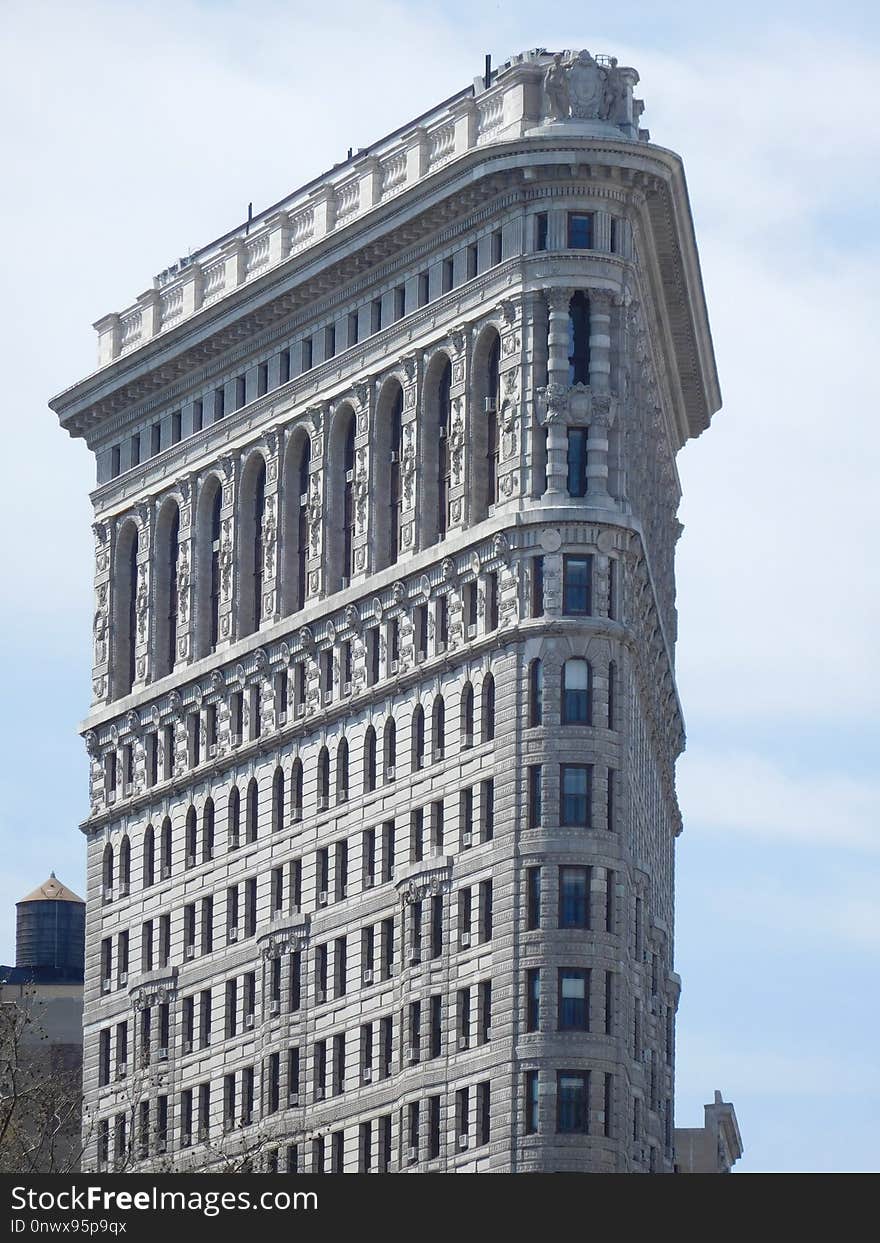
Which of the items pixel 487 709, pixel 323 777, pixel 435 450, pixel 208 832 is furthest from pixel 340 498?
pixel 487 709

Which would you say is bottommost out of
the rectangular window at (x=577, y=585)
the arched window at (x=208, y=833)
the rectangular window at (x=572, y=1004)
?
the rectangular window at (x=572, y=1004)

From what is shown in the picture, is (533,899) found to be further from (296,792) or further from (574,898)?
(296,792)

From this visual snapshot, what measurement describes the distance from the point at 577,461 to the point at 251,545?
23.7 metres

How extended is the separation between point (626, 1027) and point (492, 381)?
27697 mm

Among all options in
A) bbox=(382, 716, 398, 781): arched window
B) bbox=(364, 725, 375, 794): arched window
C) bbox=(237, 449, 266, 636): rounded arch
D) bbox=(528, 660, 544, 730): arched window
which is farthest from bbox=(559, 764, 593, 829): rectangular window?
bbox=(237, 449, 266, 636): rounded arch

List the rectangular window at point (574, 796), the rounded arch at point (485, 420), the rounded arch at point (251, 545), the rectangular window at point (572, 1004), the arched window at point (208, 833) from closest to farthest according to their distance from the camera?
1. the rectangular window at point (572, 1004)
2. the rectangular window at point (574, 796)
3. the rounded arch at point (485, 420)
4. the rounded arch at point (251, 545)
5. the arched window at point (208, 833)

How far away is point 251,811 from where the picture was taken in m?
196

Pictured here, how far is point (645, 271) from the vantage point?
616 feet

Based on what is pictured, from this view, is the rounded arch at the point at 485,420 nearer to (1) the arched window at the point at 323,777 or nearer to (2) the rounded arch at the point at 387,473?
(2) the rounded arch at the point at 387,473

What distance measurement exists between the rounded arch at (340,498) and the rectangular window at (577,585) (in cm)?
1552

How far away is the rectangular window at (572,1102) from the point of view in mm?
172250

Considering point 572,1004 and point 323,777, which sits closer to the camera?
point 572,1004

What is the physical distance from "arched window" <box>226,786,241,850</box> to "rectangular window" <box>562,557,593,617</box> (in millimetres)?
25076

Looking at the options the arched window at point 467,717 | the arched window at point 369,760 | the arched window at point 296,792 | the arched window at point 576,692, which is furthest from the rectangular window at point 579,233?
the arched window at point 296,792
